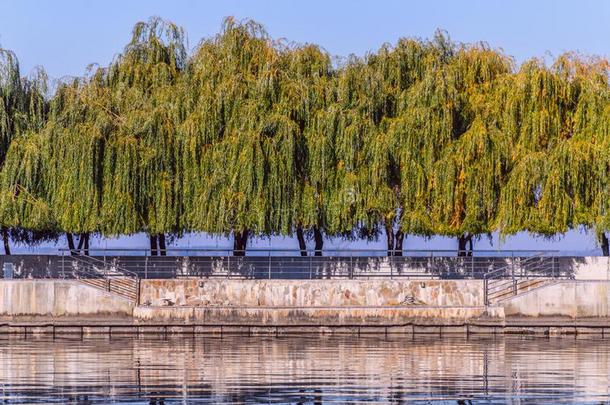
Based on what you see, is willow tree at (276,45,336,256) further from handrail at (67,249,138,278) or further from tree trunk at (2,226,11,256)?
tree trunk at (2,226,11,256)

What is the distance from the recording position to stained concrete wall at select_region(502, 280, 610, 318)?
170ft

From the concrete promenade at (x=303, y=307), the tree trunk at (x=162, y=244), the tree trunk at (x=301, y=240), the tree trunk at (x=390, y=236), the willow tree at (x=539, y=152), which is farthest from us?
the tree trunk at (x=162, y=244)

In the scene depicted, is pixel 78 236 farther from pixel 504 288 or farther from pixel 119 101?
pixel 504 288

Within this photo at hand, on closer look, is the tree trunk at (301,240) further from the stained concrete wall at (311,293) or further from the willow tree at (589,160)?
the willow tree at (589,160)

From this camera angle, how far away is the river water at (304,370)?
29.2m

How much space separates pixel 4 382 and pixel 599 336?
2410cm

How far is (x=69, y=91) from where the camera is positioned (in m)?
55.3

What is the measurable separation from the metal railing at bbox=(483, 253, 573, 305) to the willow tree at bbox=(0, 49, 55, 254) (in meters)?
16.5

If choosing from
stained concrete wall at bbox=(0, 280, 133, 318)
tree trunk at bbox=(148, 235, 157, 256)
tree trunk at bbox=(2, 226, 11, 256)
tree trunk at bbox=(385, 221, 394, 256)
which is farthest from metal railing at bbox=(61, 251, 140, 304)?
tree trunk at bbox=(385, 221, 394, 256)

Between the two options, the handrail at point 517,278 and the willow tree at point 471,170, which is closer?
the handrail at point 517,278

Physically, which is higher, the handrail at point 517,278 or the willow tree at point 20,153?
the willow tree at point 20,153

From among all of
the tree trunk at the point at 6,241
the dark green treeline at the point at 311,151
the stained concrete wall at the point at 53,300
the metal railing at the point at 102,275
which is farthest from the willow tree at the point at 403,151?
the tree trunk at the point at 6,241

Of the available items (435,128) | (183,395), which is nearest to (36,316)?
(435,128)

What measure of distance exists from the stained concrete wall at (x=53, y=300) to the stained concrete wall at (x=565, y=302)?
13874 millimetres
